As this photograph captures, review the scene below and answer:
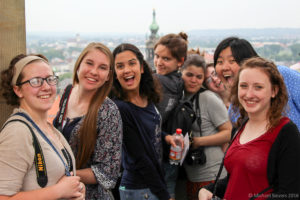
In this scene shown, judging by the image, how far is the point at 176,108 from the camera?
2.20m

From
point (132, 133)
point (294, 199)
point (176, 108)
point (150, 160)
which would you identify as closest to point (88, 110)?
point (132, 133)

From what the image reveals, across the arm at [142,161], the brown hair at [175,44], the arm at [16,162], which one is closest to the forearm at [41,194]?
the arm at [16,162]

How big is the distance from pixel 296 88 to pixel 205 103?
71 cm

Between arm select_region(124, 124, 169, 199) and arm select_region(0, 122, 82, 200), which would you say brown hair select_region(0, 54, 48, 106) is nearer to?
arm select_region(0, 122, 82, 200)

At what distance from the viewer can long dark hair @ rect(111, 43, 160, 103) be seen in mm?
2033

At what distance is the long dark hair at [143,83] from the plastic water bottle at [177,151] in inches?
11.8

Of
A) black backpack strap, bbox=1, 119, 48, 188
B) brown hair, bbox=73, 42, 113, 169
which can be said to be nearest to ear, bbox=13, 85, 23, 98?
black backpack strap, bbox=1, 119, 48, 188

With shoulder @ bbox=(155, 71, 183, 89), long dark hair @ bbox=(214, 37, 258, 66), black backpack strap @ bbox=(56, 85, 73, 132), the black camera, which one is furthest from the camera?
shoulder @ bbox=(155, 71, 183, 89)

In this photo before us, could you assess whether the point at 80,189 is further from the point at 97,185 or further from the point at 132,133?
the point at 132,133

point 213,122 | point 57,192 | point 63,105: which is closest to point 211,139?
point 213,122

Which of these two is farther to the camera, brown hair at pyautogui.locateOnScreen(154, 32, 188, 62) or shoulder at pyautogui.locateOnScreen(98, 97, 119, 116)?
brown hair at pyautogui.locateOnScreen(154, 32, 188, 62)

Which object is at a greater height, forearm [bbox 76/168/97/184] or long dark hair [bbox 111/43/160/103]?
long dark hair [bbox 111/43/160/103]

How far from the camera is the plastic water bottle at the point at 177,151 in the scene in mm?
2055

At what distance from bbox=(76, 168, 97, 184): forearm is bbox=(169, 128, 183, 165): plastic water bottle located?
0.66 meters
